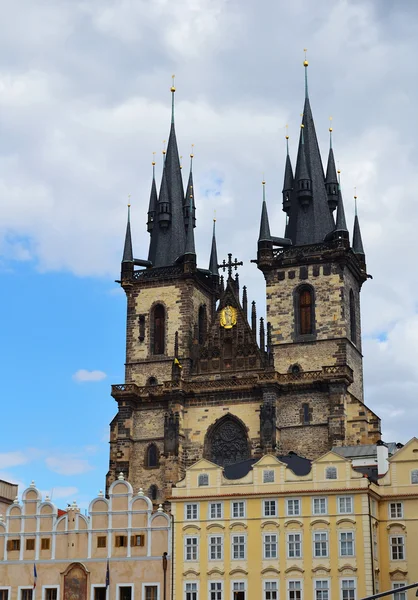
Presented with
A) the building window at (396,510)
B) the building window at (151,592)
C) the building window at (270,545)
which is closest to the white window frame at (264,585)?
the building window at (270,545)

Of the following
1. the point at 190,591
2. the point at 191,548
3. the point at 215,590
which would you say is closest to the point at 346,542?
the point at 215,590

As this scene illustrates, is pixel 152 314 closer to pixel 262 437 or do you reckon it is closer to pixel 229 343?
pixel 229 343

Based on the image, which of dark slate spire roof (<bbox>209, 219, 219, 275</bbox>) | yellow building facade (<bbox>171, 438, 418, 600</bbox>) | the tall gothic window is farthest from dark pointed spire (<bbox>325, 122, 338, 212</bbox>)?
yellow building facade (<bbox>171, 438, 418, 600</bbox>)

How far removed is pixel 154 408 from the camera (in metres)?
77.9

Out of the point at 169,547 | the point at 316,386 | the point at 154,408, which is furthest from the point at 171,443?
the point at 169,547

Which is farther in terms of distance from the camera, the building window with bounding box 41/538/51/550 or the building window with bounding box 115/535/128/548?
the building window with bounding box 41/538/51/550

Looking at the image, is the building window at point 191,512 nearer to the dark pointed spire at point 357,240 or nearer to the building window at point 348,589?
the building window at point 348,589

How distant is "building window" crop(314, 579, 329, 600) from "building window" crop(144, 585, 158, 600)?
26.1 ft

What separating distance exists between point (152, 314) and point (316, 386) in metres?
14.0

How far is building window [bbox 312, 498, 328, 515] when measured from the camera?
179ft

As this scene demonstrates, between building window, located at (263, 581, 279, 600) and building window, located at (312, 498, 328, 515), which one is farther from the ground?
building window, located at (312, 498, 328, 515)

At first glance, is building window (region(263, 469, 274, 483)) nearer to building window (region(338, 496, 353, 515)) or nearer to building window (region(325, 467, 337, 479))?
building window (region(325, 467, 337, 479))

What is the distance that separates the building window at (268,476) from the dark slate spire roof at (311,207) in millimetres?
26026

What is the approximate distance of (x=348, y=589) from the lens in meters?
52.5
